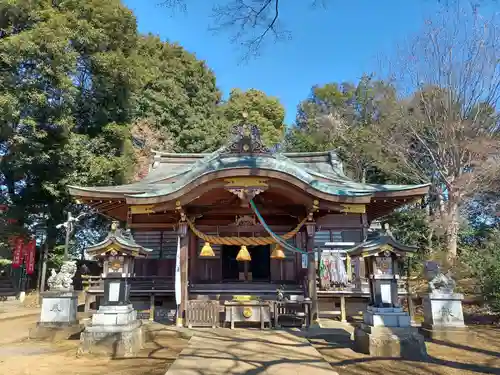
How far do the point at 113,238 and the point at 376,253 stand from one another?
5.70 m

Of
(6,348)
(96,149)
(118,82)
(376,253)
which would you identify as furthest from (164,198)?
(118,82)

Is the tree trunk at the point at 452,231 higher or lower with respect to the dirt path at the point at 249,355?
higher

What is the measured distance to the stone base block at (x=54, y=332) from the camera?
29.1ft

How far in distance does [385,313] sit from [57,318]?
8003 mm

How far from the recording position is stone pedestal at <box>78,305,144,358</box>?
22.9ft

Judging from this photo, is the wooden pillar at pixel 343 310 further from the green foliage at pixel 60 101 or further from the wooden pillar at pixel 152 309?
the green foliage at pixel 60 101

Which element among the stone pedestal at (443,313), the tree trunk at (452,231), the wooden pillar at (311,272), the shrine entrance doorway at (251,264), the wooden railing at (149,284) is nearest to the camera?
the stone pedestal at (443,313)

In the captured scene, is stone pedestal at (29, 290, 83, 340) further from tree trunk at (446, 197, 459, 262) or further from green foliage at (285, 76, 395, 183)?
green foliage at (285, 76, 395, 183)

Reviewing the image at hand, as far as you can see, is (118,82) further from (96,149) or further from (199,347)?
(199,347)

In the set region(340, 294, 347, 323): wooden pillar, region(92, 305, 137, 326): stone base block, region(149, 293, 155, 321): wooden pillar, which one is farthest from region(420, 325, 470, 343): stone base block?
region(149, 293, 155, 321): wooden pillar

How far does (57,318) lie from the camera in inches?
359

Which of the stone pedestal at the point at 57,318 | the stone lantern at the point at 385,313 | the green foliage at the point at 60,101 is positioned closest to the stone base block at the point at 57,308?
the stone pedestal at the point at 57,318

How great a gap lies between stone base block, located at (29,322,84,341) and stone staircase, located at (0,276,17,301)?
11.6 meters

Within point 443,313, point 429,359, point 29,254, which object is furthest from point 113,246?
point 29,254
